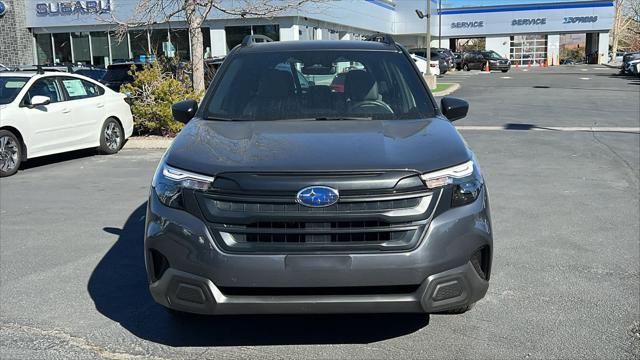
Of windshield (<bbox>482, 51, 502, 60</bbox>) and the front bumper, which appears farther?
windshield (<bbox>482, 51, 502, 60</bbox>)

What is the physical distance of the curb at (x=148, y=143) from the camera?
40.9 ft

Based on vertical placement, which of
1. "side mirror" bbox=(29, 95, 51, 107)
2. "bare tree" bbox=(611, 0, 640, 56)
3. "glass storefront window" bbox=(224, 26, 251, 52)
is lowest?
"side mirror" bbox=(29, 95, 51, 107)

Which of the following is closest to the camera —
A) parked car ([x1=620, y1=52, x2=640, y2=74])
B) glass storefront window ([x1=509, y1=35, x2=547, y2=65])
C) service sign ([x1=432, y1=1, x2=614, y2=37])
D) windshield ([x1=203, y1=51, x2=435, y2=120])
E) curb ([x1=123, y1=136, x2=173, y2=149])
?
windshield ([x1=203, y1=51, x2=435, y2=120])

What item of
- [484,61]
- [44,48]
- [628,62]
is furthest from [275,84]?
[484,61]

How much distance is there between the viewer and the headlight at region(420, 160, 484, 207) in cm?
328

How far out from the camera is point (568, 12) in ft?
200

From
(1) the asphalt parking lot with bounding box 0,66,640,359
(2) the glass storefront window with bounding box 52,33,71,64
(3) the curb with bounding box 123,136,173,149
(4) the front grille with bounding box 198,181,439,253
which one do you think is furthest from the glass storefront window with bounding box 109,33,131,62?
(4) the front grille with bounding box 198,181,439,253

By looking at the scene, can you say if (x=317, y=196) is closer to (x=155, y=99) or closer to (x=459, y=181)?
(x=459, y=181)

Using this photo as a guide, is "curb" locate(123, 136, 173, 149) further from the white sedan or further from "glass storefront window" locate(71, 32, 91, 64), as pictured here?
"glass storefront window" locate(71, 32, 91, 64)

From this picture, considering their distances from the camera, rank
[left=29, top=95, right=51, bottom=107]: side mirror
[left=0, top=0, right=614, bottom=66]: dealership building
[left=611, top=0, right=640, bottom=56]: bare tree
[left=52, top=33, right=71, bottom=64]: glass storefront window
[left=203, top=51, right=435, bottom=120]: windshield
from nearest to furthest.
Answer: [left=203, top=51, right=435, bottom=120]: windshield
[left=29, top=95, right=51, bottom=107]: side mirror
[left=0, top=0, right=614, bottom=66]: dealership building
[left=52, top=33, right=71, bottom=64]: glass storefront window
[left=611, top=0, right=640, bottom=56]: bare tree

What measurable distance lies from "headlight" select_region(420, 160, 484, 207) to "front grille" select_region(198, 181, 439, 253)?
0.12 metres

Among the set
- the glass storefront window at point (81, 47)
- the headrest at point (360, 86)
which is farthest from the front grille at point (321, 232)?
the glass storefront window at point (81, 47)

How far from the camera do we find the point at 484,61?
1941 inches

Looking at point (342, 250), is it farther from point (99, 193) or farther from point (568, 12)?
point (568, 12)
